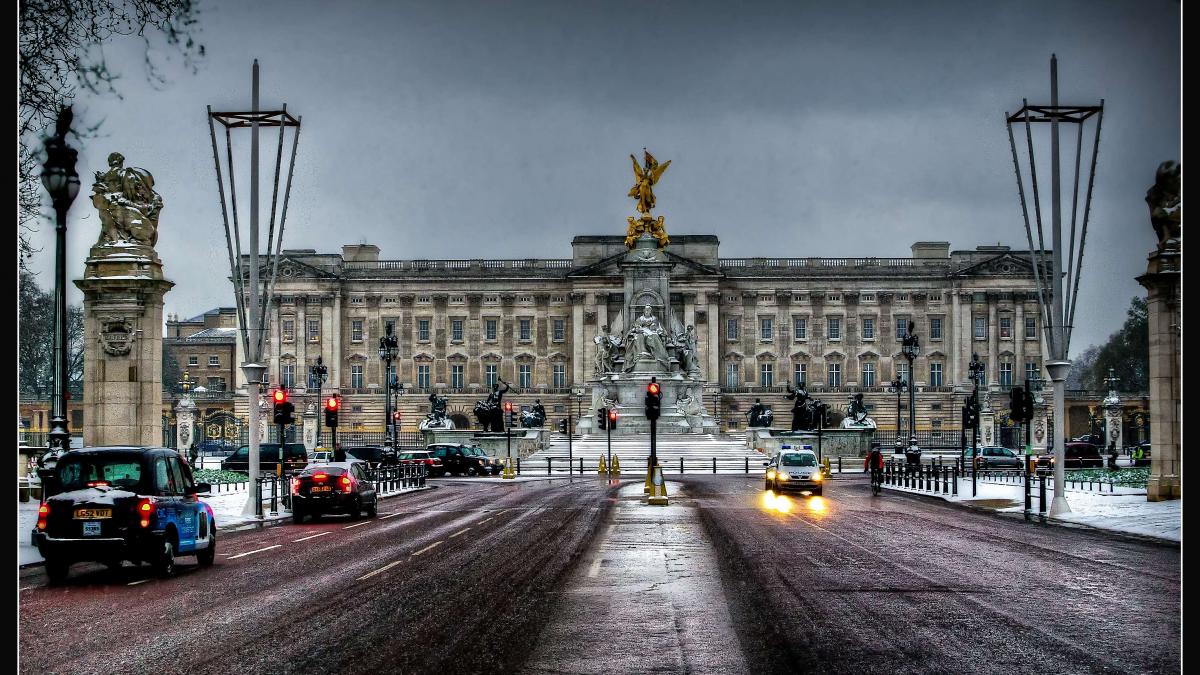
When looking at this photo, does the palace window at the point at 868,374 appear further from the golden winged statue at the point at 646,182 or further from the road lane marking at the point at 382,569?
the road lane marking at the point at 382,569

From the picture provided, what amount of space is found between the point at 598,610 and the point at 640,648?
2613 mm

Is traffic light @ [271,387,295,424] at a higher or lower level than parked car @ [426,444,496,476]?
higher

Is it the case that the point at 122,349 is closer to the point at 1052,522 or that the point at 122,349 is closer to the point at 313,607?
the point at 313,607

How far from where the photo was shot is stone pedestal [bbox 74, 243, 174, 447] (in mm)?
33000

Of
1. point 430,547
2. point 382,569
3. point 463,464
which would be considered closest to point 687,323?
point 463,464

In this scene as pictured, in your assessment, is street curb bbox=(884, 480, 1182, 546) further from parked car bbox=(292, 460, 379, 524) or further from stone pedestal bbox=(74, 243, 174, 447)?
stone pedestal bbox=(74, 243, 174, 447)

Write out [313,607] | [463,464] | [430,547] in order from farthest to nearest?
[463,464], [430,547], [313,607]

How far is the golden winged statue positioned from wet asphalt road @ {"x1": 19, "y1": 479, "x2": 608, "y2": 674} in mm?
74365

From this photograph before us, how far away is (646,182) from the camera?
327 ft

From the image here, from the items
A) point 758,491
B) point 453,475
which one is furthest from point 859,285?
point 758,491

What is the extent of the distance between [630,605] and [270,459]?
53151 millimetres

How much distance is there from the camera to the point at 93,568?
65.5 feet

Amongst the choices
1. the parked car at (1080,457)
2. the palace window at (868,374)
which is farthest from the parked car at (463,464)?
the palace window at (868,374)

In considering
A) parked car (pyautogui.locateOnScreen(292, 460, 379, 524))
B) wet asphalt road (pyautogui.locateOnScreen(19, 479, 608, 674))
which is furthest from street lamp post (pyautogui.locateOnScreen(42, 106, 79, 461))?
parked car (pyautogui.locateOnScreen(292, 460, 379, 524))
